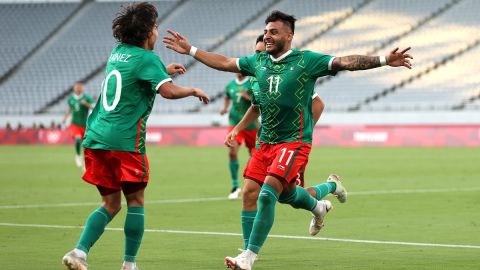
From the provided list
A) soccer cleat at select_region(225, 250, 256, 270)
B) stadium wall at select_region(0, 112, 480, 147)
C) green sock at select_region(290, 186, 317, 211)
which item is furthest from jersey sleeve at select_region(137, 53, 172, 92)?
stadium wall at select_region(0, 112, 480, 147)

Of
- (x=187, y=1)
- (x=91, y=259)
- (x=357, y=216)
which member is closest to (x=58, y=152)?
(x=187, y=1)

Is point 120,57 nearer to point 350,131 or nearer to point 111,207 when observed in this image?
point 111,207

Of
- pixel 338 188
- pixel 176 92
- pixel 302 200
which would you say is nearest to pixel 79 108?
pixel 338 188

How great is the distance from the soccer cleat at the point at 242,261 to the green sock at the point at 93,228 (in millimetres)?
1065

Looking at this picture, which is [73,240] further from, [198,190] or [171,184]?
[171,184]

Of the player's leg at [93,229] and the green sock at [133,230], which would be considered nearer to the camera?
the player's leg at [93,229]

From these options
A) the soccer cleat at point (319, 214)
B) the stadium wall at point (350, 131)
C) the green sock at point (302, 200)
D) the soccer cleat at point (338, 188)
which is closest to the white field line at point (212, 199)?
the soccer cleat at point (338, 188)

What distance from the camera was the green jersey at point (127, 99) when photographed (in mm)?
8258

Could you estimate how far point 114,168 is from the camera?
8.38 metres

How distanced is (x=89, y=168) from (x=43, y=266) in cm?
133

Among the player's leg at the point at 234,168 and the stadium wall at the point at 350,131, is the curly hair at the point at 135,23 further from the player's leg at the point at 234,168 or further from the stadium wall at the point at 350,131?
the stadium wall at the point at 350,131

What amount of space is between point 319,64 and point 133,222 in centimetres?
219

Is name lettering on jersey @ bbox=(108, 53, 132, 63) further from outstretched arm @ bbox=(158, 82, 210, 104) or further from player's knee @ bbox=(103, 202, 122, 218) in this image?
player's knee @ bbox=(103, 202, 122, 218)

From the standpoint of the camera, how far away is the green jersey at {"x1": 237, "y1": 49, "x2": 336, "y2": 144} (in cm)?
910
